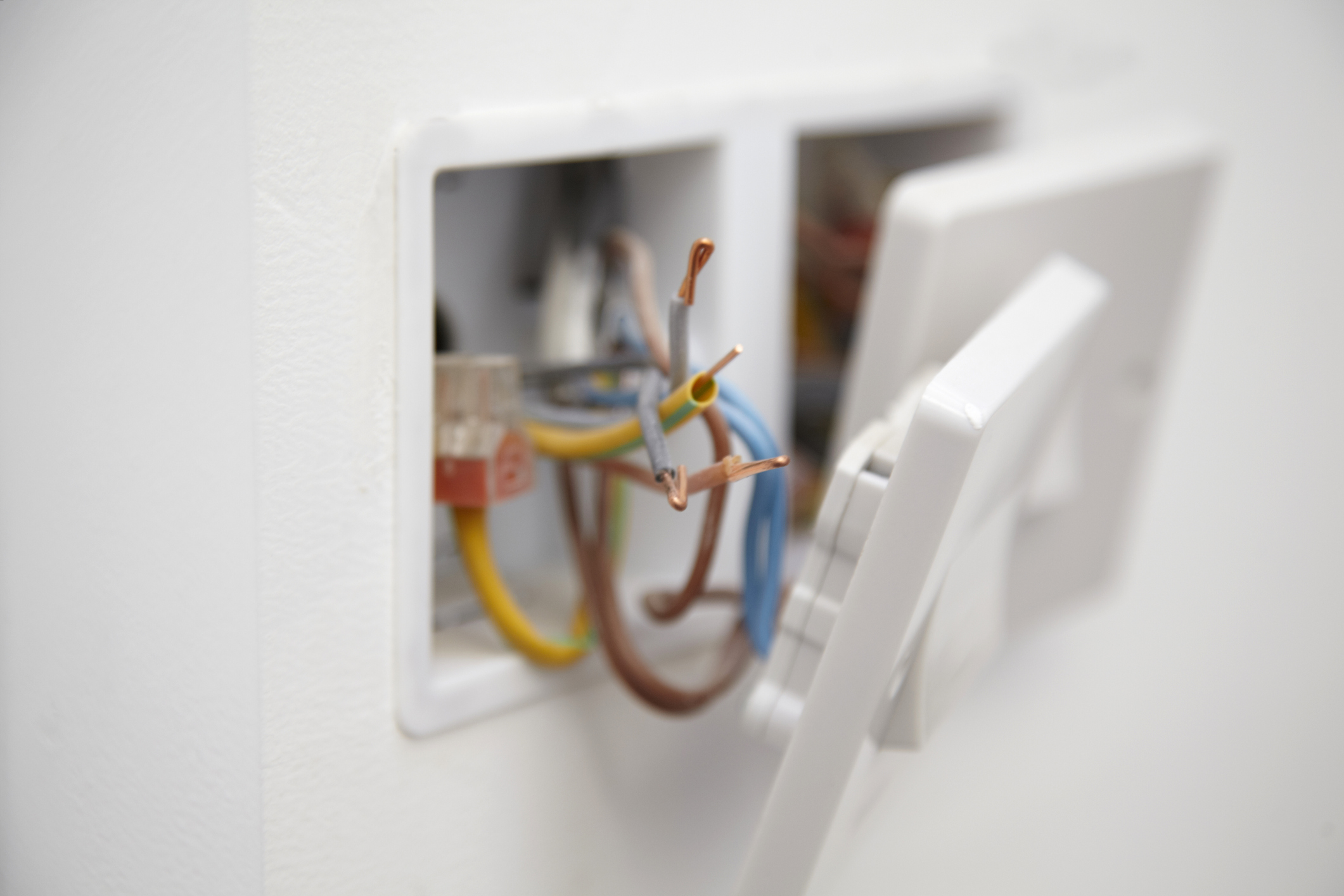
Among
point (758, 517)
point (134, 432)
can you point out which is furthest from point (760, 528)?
point (134, 432)

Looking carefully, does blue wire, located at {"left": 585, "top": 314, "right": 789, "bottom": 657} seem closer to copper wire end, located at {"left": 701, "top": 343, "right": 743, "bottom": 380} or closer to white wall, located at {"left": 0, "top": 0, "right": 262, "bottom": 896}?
copper wire end, located at {"left": 701, "top": 343, "right": 743, "bottom": 380}

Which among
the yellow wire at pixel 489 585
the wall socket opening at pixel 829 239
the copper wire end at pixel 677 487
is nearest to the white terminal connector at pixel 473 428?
the yellow wire at pixel 489 585

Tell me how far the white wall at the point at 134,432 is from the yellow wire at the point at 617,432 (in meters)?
0.13

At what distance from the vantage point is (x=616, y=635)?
17.7 inches

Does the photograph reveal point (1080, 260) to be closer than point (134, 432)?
No

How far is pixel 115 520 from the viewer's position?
0.39m

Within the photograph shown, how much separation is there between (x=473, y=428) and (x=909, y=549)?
→ 0.18m

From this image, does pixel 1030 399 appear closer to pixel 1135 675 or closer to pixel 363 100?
pixel 363 100

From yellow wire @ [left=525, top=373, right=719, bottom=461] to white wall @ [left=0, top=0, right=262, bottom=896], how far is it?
5.0 inches

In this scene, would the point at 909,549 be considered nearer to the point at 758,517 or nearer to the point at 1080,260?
the point at 758,517

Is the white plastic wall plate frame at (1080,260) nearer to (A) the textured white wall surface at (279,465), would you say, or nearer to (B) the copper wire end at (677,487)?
(A) the textured white wall surface at (279,465)

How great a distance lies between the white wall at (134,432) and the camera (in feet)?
1.09

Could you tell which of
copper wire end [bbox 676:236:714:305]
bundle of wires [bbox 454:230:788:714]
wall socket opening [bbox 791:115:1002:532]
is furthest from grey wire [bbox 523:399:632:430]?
wall socket opening [bbox 791:115:1002:532]

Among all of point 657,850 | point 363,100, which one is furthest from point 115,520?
point 657,850
